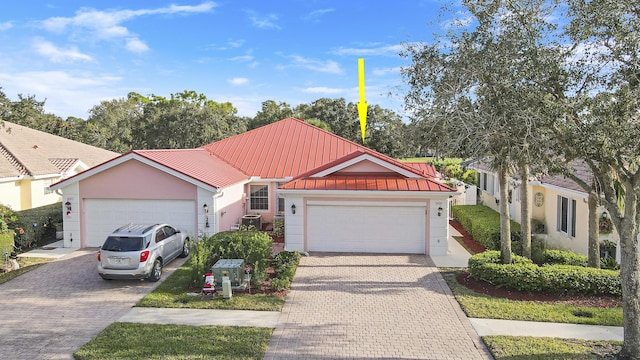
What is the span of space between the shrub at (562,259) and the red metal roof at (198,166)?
11.8m

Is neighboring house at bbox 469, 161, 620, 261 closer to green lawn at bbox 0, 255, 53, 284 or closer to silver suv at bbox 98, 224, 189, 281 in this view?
silver suv at bbox 98, 224, 189, 281

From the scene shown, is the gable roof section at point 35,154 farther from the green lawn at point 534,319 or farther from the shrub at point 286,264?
the green lawn at point 534,319

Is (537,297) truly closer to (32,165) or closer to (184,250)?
(184,250)

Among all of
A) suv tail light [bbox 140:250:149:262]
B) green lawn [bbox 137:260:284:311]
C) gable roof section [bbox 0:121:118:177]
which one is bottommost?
green lawn [bbox 137:260:284:311]

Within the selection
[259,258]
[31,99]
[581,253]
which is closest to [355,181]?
[259,258]

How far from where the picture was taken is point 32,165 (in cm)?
2298

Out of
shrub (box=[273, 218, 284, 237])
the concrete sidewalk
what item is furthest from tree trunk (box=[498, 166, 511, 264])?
shrub (box=[273, 218, 284, 237])

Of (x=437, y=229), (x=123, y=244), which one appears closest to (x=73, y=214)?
(x=123, y=244)

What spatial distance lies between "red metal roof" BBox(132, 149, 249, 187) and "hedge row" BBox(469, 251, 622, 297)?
10.4 metres

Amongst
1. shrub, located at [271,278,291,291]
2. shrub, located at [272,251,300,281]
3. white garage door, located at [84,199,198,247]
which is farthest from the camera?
white garage door, located at [84,199,198,247]

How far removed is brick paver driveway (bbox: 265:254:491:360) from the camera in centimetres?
830

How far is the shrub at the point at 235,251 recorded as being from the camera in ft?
40.2

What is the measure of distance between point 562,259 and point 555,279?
229cm

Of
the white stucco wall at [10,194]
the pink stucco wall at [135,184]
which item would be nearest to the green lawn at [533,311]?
the pink stucco wall at [135,184]
